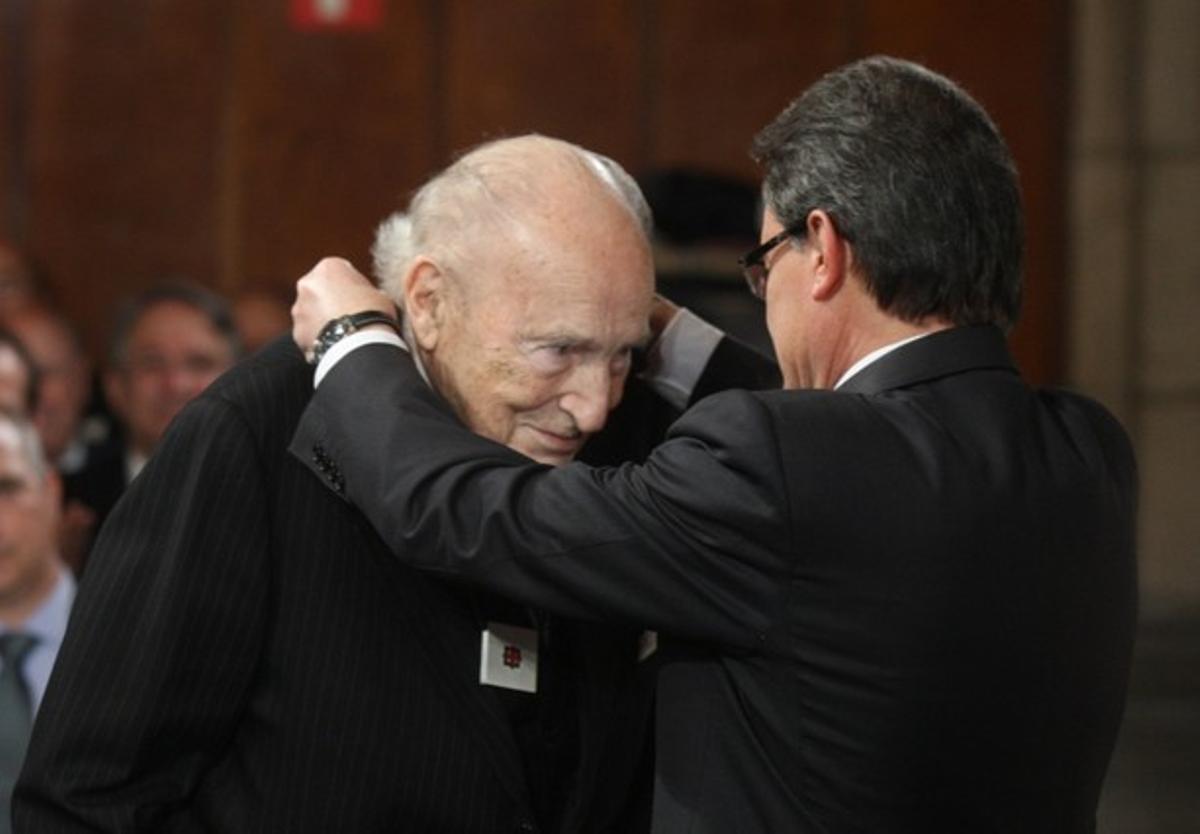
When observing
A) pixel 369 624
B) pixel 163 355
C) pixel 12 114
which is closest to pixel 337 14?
pixel 12 114

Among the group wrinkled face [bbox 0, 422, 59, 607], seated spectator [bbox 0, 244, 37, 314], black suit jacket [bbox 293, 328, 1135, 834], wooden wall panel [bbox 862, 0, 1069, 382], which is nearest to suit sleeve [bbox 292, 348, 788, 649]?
black suit jacket [bbox 293, 328, 1135, 834]

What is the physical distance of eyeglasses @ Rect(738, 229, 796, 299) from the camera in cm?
249

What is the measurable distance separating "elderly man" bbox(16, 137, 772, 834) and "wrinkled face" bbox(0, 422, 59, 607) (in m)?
1.77

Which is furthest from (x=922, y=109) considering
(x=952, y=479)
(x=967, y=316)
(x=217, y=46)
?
(x=217, y=46)

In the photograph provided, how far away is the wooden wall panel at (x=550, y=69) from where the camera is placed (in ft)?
22.9

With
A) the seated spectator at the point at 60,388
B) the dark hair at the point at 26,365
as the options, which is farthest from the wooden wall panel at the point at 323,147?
the dark hair at the point at 26,365

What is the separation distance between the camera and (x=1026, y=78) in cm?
712

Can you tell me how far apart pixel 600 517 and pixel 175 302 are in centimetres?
360

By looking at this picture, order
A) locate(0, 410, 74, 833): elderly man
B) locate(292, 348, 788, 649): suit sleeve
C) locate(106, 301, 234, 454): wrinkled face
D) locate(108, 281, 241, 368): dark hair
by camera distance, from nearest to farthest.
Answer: locate(292, 348, 788, 649): suit sleeve
locate(0, 410, 74, 833): elderly man
locate(106, 301, 234, 454): wrinkled face
locate(108, 281, 241, 368): dark hair

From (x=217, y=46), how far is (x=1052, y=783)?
496 centimetres

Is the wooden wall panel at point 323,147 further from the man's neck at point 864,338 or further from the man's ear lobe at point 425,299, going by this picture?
the man's neck at point 864,338

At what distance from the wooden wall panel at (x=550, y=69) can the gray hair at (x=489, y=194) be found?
4.23m

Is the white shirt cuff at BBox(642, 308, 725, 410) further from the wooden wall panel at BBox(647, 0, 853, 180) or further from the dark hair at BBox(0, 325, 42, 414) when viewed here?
the wooden wall panel at BBox(647, 0, 853, 180)

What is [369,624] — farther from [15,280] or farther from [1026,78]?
[1026,78]
